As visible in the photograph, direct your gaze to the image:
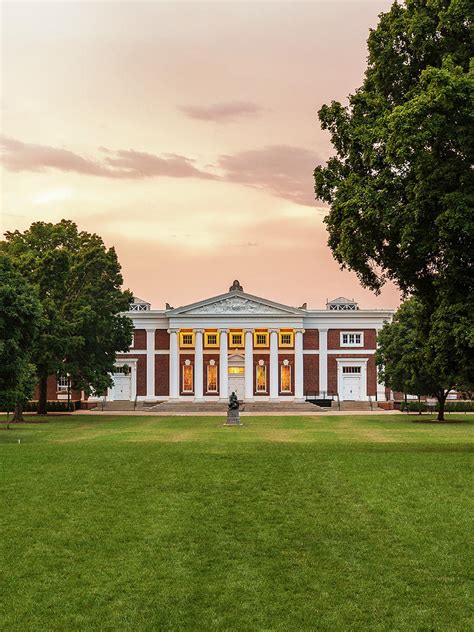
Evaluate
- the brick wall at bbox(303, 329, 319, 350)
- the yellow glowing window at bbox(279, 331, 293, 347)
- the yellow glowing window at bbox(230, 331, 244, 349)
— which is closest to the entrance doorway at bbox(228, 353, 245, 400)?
the yellow glowing window at bbox(230, 331, 244, 349)

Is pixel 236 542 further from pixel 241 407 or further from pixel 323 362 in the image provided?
pixel 323 362

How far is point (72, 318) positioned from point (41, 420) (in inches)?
266

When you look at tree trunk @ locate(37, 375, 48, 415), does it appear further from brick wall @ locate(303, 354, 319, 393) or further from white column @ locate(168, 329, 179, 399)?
brick wall @ locate(303, 354, 319, 393)

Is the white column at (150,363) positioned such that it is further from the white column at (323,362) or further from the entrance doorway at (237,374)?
the white column at (323,362)

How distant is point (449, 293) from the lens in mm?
22109

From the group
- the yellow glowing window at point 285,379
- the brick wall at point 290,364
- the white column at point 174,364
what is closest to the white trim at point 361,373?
the brick wall at point 290,364

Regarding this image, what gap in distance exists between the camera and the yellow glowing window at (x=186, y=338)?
77.9 m

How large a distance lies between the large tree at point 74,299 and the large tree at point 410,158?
24.9 metres

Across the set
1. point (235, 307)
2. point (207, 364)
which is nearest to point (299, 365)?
point (235, 307)

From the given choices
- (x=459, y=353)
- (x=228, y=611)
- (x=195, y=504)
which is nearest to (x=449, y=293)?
(x=459, y=353)

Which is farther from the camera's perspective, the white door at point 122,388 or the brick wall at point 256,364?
the white door at point 122,388

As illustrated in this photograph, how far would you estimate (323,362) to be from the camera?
7681 cm

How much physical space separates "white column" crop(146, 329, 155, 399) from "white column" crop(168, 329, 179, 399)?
209 centimetres

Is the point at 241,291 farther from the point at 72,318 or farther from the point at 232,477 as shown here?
the point at 232,477
